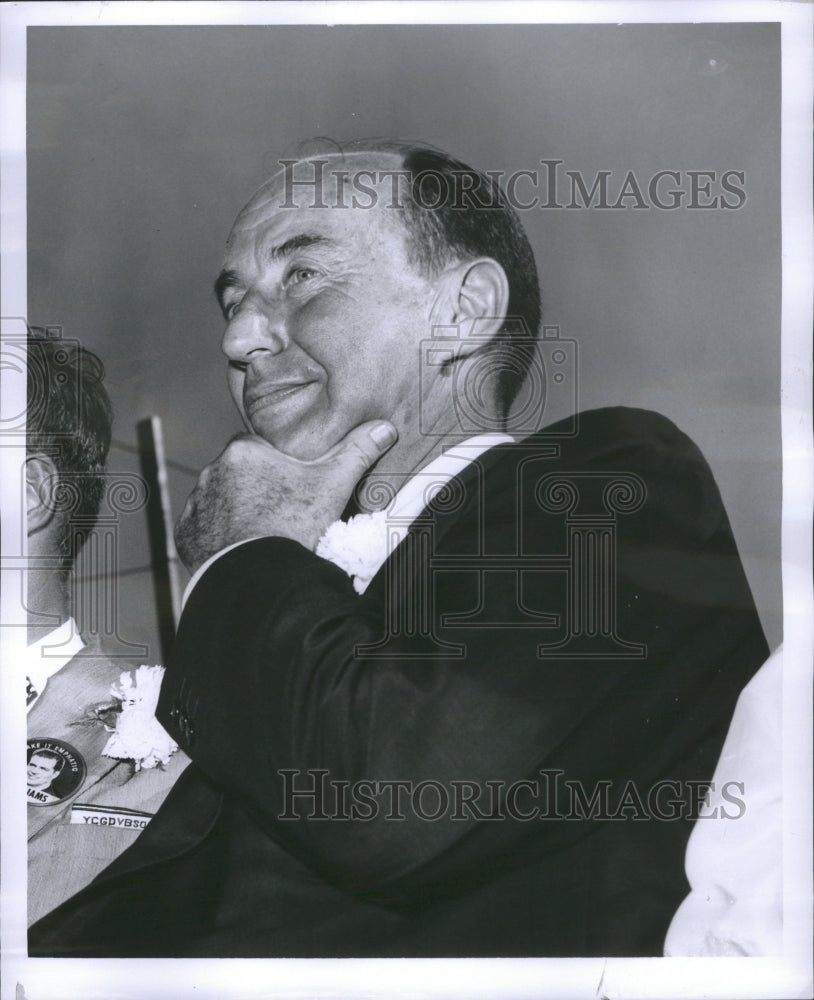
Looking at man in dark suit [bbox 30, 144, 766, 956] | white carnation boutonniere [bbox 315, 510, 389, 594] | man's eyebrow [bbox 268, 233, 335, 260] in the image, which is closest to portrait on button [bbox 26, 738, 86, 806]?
man in dark suit [bbox 30, 144, 766, 956]

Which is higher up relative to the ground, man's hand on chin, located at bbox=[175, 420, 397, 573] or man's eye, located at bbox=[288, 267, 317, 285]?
man's eye, located at bbox=[288, 267, 317, 285]

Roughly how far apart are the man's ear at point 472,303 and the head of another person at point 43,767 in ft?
3.61

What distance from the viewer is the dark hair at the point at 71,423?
188 centimetres

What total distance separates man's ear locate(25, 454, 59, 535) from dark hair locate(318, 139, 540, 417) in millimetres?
820

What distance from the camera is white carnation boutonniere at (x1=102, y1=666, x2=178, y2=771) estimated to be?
184 centimetres

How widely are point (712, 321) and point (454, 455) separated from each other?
56 cm

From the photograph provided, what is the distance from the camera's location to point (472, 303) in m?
1.85

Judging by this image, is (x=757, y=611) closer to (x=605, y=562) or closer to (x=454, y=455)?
(x=605, y=562)

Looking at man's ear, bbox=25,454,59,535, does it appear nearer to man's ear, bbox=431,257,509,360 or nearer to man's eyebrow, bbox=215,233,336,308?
man's eyebrow, bbox=215,233,336,308

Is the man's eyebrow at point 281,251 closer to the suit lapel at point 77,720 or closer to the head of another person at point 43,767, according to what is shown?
A: the suit lapel at point 77,720

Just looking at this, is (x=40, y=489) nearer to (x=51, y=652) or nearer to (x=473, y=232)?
(x=51, y=652)

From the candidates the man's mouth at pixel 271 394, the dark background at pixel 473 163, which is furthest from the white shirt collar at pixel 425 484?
the man's mouth at pixel 271 394

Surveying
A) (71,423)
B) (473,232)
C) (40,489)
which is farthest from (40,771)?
(473,232)

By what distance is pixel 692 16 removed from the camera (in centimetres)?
189
